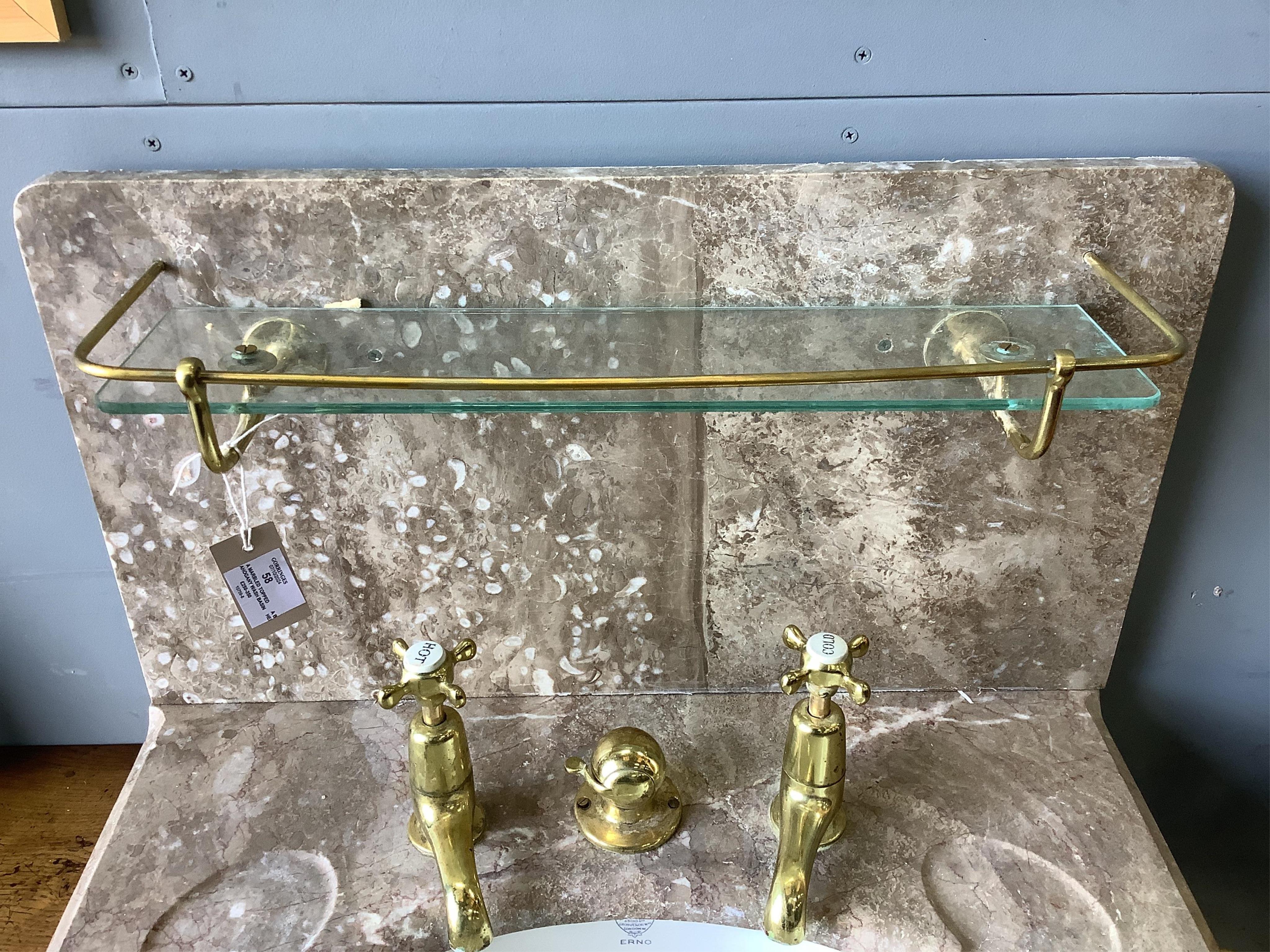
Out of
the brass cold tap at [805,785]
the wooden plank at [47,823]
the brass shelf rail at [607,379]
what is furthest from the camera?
the wooden plank at [47,823]

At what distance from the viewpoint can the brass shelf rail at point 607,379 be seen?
1.76ft

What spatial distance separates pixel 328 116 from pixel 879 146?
0.41 metres

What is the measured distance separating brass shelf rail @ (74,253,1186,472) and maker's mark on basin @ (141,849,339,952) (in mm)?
346

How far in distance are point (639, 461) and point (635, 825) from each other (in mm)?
303

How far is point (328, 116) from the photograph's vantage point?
64 centimetres

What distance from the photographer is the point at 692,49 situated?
62cm

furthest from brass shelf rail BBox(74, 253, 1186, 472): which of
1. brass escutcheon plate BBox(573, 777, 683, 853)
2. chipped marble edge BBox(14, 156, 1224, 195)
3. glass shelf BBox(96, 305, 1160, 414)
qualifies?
brass escutcheon plate BBox(573, 777, 683, 853)

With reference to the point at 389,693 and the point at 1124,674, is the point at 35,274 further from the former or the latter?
the point at 1124,674

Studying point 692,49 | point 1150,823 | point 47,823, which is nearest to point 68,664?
point 47,823

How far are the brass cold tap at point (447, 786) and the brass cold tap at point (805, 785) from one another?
0.73 ft

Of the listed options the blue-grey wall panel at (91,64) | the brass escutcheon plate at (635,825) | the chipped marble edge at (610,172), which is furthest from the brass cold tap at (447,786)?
the blue-grey wall panel at (91,64)

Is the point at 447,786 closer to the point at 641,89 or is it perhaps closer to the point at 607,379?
the point at 607,379

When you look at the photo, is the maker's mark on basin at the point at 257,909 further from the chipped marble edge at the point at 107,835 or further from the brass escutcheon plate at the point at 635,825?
the brass escutcheon plate at the point at 635,825

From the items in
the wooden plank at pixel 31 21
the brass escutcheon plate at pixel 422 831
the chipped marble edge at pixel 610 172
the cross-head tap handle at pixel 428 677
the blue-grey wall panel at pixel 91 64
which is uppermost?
the wooden plank at pixel 31 21
